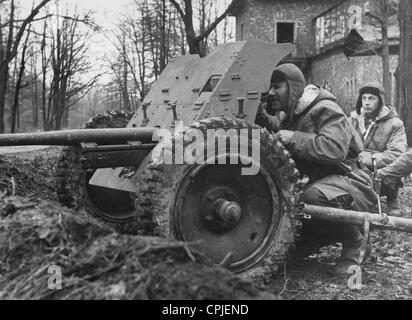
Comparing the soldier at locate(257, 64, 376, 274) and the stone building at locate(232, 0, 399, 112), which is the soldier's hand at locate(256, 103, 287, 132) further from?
the stone building at locate(232, 0, 399, 112)

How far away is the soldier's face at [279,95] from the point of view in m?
5.19

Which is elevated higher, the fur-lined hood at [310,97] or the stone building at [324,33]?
the stone building at [324,33]

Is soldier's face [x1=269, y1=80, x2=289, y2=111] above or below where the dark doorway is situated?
below

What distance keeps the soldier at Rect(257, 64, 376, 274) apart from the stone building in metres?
19.4

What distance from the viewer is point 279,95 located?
17.1 ft

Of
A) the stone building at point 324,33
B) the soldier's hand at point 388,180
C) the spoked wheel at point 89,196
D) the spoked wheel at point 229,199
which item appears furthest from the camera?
the stone building at point 324,33

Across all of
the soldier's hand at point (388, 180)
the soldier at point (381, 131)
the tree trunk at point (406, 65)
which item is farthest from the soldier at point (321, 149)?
the tree trunk at point (406, 65)

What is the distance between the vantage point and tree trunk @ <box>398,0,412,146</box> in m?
12.1

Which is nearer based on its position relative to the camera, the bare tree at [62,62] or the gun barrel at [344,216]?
the gun barrel at [344,216]

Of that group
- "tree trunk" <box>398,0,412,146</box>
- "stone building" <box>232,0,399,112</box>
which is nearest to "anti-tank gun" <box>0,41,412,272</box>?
"tree trunk" <box>398,0,412,146</box>

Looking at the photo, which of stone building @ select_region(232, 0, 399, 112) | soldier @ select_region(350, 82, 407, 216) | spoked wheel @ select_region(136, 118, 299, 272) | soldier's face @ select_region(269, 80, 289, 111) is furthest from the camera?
stone building @ select_region(232, 0, 399, 112)

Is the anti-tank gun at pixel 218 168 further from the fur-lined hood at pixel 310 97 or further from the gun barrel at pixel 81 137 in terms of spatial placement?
the fur-lined hood at pixel 310 97
